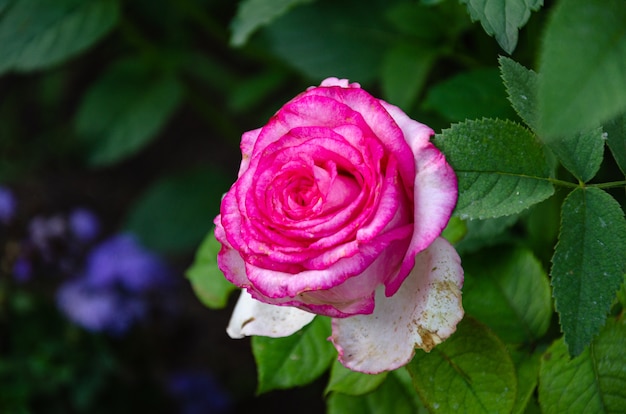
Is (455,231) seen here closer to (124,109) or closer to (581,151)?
(581,151)

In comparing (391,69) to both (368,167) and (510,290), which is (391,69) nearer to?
(510,290)

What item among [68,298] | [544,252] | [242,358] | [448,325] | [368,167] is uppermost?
[368,167]

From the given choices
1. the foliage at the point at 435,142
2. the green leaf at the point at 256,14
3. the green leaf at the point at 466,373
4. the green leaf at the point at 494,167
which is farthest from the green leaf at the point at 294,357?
the green leaf at the point at 256,14

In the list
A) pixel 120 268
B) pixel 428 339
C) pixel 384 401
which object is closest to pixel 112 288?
pixel 120 268

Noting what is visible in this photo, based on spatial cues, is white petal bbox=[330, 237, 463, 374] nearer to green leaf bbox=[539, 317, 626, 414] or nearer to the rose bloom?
the rose bloom

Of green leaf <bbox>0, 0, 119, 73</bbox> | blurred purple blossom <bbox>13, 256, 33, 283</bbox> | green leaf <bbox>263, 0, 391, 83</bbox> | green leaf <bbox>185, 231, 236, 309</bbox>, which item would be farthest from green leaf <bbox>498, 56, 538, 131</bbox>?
blurred purple blossom <bbox>13, 256, 33, 283</bbox>

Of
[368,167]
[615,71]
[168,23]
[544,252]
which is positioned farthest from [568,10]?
[168,23]

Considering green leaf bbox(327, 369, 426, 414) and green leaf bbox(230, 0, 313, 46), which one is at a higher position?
green leaf bbox(230, 0, 313, 46)
